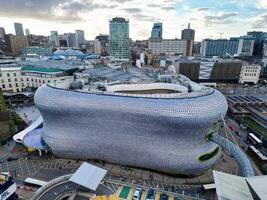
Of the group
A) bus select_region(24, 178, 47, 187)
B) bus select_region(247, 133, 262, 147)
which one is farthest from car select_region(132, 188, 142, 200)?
bus select_region(247, 133, 262, 147)

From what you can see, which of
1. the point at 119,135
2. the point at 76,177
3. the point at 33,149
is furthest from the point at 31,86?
the point at 76,177

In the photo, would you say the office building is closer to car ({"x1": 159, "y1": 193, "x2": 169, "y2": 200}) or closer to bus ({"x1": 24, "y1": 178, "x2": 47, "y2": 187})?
car ({"x1": 159, "y1": 193, "x2": 169, "y2": 200})

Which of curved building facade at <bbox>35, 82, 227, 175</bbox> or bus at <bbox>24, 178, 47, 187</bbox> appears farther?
bus at <bbox>24, 178, 47, 187</bbox>

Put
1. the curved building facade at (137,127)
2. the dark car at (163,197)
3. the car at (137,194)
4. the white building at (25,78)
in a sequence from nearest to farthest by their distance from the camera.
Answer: the car at (137,194) < the dark car at (163,197) < the curved building facade at (137,127) < the white building at (25,78)

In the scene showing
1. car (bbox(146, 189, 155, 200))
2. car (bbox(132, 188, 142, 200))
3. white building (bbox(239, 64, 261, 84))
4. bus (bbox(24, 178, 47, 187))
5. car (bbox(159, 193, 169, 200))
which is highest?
white building (bbox(239, 64, 261, 84))

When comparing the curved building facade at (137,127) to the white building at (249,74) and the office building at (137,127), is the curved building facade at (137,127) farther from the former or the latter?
the white building at (249,74)

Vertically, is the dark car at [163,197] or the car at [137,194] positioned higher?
the car at [137,194]

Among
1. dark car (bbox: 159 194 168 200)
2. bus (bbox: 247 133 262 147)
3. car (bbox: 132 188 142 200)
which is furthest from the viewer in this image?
bus (bbox: 247 133 262 147)

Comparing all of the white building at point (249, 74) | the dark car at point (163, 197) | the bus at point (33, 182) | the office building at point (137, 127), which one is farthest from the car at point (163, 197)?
the white building at point (249, 74)
